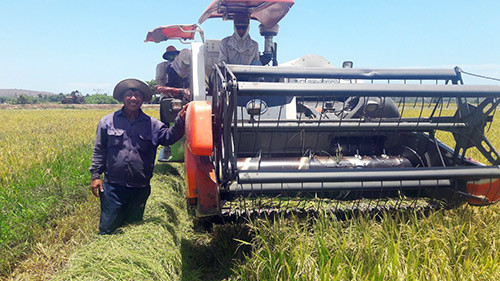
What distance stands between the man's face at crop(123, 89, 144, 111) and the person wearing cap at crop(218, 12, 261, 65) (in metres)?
1.52

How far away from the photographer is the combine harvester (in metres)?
2.25

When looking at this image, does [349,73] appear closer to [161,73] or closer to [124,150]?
[124,150]

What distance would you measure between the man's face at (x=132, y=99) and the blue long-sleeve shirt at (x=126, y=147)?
0.09 m

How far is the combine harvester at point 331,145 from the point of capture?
2.25 m

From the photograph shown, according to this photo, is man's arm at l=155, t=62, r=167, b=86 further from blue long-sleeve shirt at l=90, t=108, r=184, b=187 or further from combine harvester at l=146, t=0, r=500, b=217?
blue long-sleeve shirt at l=90, t=108, r=184, b=187

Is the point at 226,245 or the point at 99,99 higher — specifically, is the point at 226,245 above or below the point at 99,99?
below

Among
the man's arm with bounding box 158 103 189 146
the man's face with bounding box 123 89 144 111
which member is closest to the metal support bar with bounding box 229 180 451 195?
the man's arm with bounding box 158 103 189 146

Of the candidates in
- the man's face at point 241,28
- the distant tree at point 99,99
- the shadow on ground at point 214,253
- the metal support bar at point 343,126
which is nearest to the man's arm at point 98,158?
the shadow on ground at point 214,253

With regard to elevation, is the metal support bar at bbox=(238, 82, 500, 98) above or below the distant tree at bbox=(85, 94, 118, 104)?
below

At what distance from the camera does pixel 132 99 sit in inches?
113

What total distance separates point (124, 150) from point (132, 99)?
45 centimetres

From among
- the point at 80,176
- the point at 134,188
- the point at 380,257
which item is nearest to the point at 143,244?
the point at 134,188

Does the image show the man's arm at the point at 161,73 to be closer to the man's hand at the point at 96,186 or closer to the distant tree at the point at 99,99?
the man's hand at the point at 96,186

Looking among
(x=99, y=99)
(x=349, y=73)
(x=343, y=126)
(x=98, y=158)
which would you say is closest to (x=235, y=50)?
(x=349, y=73)
